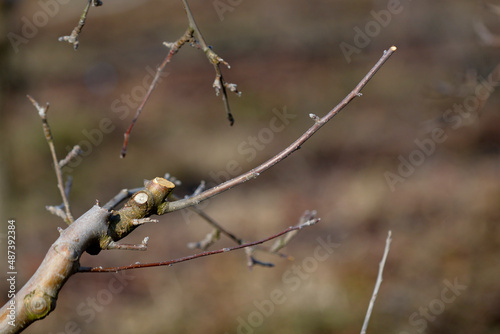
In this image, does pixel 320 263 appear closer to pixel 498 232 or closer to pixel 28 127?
pixel 498 232

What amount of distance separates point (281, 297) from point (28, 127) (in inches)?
202

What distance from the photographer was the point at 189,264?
6281 millimetres
